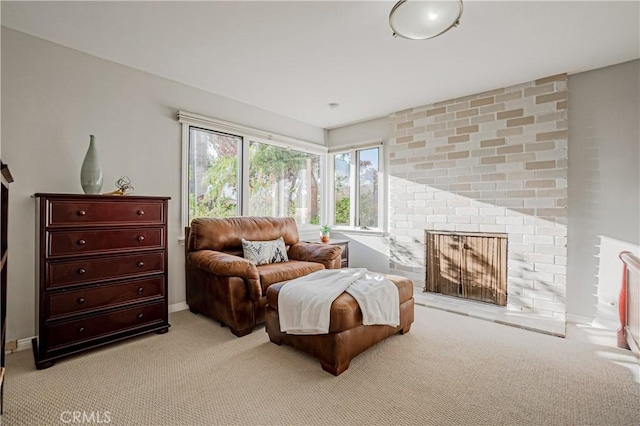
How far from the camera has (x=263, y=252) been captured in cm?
324

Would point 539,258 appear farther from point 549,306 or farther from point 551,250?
point 549,306

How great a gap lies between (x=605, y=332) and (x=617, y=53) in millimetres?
2455

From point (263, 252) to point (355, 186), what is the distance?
7.11 feet

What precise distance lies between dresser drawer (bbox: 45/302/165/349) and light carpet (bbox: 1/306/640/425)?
0.13 meters

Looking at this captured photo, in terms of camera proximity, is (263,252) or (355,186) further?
(355,186)

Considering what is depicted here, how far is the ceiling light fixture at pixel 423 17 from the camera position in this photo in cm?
186

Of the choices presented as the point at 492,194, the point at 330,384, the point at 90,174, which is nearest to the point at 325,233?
the point at 492,194

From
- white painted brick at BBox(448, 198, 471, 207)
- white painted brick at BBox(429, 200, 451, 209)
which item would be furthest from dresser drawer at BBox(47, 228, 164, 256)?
white painted brick at BBox(448, 198, 471, 207)

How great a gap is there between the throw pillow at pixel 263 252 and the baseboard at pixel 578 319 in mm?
2934

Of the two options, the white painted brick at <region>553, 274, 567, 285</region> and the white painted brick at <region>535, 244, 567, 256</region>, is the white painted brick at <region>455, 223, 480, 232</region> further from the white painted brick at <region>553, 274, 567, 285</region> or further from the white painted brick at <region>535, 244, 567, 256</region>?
the white painted brick at <region>553, 274, 567, 285</region>

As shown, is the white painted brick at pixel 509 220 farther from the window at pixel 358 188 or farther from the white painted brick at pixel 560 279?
the window at pixel 358 188

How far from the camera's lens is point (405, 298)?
2547mm

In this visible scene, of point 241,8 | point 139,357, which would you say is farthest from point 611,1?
point 139,357

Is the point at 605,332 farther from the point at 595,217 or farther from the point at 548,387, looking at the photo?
the point at 548,387
